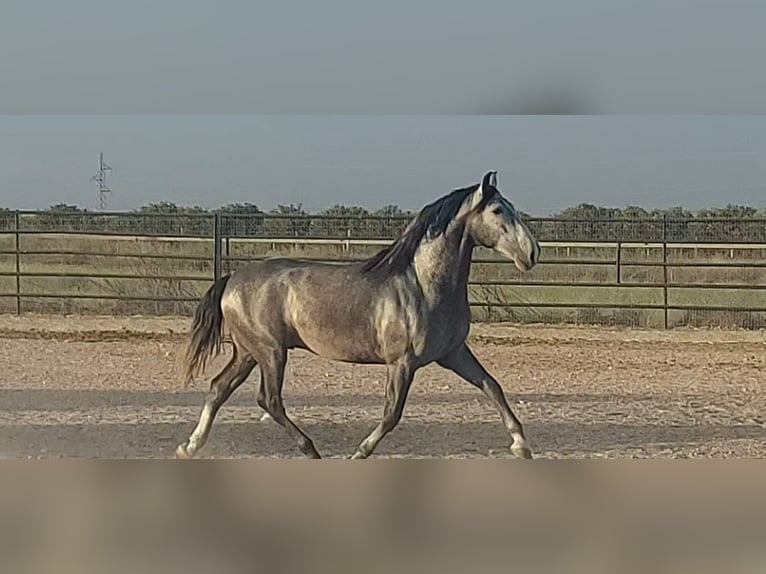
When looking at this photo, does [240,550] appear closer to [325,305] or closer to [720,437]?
[325,305]

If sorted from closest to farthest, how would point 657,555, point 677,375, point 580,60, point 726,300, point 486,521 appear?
point 657,555 → point 486,521 → point 580,60 → point 677,375 → point 726,300

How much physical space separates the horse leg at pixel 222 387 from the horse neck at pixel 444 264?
0.60 m

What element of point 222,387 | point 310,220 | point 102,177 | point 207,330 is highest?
point 102,177

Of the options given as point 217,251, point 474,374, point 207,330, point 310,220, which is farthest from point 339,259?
point 474,374

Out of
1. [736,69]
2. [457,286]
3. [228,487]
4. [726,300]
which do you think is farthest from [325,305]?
[726,300]

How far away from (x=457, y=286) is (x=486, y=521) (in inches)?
26.4

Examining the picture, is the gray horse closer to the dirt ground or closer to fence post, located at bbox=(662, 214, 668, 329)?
the dirt ground

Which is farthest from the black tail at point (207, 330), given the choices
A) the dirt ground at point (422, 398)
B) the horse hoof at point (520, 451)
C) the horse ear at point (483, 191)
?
the horse hoof at point (520, 451)

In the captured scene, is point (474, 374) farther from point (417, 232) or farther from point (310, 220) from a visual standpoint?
point (310, 220)

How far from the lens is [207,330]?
378 cm

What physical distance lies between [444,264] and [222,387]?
31.6 inches

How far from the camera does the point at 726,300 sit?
5.66m

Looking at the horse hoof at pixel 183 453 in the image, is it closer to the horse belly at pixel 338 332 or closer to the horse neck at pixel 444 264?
the horse belly at pixel 338 332

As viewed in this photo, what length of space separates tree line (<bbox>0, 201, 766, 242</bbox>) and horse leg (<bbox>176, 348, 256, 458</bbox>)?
24.9 inches
